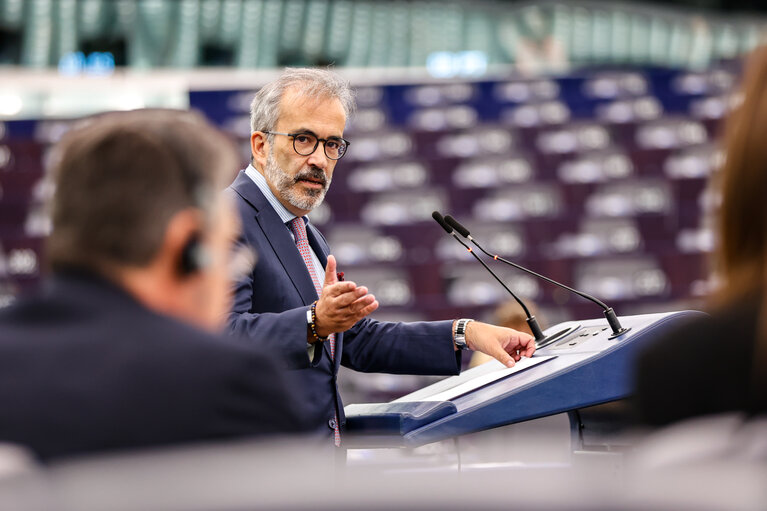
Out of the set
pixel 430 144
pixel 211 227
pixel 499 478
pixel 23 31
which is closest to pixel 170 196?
pixel 211 227

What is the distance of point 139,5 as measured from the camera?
9.86m

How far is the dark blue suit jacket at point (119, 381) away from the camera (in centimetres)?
50

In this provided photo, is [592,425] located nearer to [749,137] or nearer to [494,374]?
[494,374]

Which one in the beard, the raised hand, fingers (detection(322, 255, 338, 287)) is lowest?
the raised hand

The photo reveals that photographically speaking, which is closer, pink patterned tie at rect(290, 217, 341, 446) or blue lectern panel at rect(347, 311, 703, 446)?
blue lectern panel at rect(347, 311, 703, 446)

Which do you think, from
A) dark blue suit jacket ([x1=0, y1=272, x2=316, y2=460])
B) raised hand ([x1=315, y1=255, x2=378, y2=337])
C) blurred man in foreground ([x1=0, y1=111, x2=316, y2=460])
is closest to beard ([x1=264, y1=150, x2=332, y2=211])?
raised hand ([x1=315, y1=255, x2=378, y2=337])

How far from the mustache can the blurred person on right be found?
3.34ft

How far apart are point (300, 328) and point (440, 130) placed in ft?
17.1

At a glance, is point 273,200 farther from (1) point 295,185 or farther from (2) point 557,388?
(2) point 557,388

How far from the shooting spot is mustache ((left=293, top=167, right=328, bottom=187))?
5.31ft

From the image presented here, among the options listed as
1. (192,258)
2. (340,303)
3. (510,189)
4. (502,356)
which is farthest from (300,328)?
(510,189)

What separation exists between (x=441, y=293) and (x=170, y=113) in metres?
3.94

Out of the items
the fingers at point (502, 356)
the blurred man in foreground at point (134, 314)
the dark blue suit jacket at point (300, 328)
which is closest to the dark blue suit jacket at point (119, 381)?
the blurred man in foreground at point (134, 314)

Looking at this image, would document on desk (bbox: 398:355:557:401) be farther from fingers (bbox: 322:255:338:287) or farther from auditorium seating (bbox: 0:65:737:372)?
auditorium seating (bbox: 0:65:737:372)
